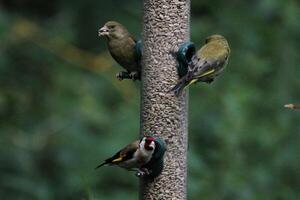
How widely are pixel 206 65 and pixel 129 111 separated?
2657 mm

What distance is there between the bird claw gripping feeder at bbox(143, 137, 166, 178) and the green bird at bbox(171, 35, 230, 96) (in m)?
0.30

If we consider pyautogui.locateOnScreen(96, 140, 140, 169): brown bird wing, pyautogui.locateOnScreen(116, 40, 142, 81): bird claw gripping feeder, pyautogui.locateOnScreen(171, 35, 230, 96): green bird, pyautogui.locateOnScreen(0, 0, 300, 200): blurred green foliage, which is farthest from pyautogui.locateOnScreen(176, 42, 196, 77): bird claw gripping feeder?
pyautogui.locateOnScreen(0, 0, 300, 200): blurred green foliage

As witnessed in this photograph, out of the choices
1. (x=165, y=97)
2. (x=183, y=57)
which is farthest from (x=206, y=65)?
(x=165, y=97)

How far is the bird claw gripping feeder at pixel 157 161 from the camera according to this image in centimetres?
664

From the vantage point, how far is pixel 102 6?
474 inches

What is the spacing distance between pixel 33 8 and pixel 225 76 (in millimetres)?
2963

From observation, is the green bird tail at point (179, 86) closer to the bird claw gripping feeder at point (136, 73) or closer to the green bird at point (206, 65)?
the green bird at point (206, 65)

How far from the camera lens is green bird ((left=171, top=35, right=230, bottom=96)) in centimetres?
671

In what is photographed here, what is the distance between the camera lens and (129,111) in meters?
9.47

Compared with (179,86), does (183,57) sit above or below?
above

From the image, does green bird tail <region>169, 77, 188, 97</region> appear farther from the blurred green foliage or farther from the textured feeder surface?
the blurred green foliage

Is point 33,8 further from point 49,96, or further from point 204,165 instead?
point 204,165

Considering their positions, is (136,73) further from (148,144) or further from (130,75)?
(148,144)

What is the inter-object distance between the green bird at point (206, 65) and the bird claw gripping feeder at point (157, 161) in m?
0.30
